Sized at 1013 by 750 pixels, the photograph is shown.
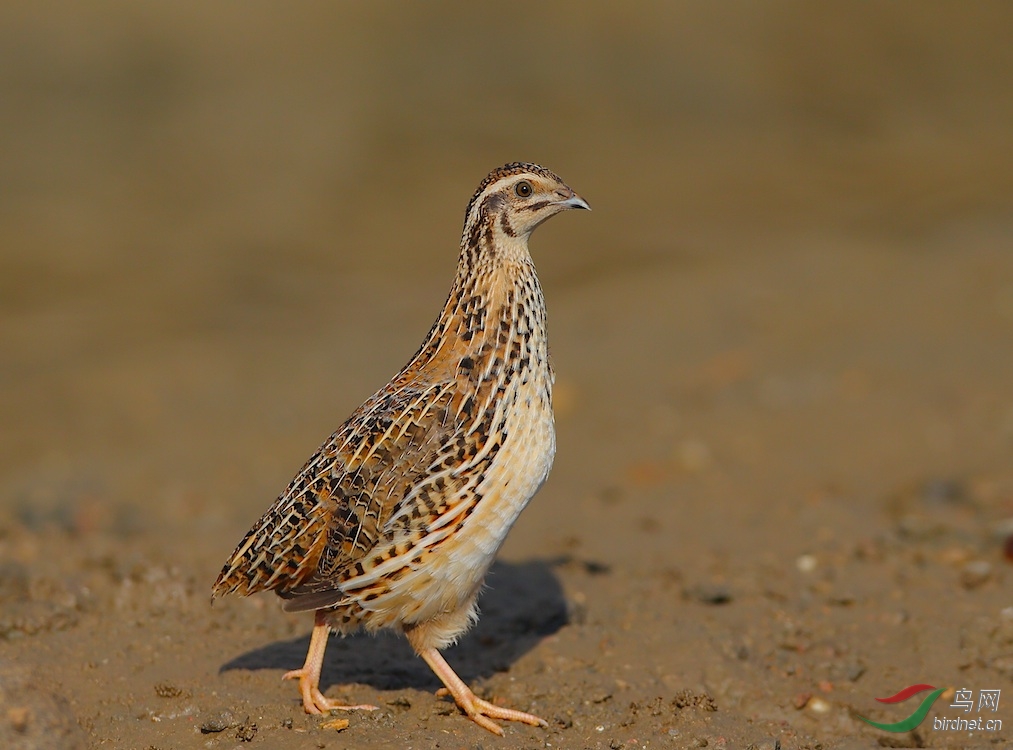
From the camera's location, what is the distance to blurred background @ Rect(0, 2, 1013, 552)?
39.5 ft

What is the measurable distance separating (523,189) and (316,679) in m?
2.77

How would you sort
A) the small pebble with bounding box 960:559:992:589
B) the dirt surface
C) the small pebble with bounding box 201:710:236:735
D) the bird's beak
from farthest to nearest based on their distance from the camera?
the small pebble with bounding box 960:559:992:589 < the dirt surface < the bird's beak < the small pebble with bounding box 201:710:236:735

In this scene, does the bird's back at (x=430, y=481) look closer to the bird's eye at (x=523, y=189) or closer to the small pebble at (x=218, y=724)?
the bird's eye at (x=523, y=189)

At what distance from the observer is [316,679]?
632 cm

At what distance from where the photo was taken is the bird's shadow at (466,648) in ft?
23.0

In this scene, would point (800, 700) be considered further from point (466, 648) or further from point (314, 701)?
point (314, 701)

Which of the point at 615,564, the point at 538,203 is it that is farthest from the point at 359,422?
the point at 615,564

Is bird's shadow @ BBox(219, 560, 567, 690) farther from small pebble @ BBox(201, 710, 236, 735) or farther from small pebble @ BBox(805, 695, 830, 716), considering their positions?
small pebble @ BBox(805, 695, 830, 716)

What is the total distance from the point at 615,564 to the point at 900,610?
208 cm

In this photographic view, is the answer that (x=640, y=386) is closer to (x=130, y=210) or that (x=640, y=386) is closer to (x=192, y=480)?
(x=192, y=480)

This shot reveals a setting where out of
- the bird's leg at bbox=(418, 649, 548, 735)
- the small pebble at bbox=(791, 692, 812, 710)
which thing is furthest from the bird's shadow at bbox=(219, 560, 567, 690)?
the small pebble at bbox=(791, 692, 812, 710)

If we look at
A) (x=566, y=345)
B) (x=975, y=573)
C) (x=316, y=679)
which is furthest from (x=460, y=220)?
(x=316, y=679)

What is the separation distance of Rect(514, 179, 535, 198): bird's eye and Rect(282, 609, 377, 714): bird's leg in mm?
2415

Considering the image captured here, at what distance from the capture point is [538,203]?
6.39 meters
